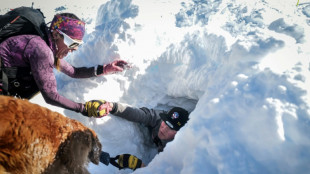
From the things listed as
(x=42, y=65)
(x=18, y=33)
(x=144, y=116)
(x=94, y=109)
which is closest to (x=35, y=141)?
(x=42, y=65)

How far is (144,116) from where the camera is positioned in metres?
2.84

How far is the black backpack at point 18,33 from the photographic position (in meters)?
1.97

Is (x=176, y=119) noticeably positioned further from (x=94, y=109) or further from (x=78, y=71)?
(x=78, y=71)

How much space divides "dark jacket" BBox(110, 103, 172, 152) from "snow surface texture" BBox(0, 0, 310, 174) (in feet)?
0.59

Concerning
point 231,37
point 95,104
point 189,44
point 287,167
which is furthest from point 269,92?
point 95,104

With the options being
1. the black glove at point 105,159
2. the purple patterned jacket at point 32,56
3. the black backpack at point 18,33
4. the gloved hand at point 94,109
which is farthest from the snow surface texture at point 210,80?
the purple patterned jacket at point 32,56

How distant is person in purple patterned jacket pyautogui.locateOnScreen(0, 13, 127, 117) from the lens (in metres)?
1.92

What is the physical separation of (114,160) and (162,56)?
1598mm

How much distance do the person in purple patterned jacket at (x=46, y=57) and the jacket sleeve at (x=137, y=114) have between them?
0.76ft

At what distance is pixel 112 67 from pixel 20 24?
1150 mm

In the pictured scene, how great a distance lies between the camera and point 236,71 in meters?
1.67

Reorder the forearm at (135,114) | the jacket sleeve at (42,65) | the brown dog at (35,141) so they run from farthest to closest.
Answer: the forearm at (135,114)
the jacket sleeve at (42,65)
the brown dog at (35,141)

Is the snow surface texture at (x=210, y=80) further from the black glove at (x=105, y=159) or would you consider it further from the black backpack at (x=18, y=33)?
the black backpack at (x=18, y=33)

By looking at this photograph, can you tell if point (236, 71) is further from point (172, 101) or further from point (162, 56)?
point (172, 101)
